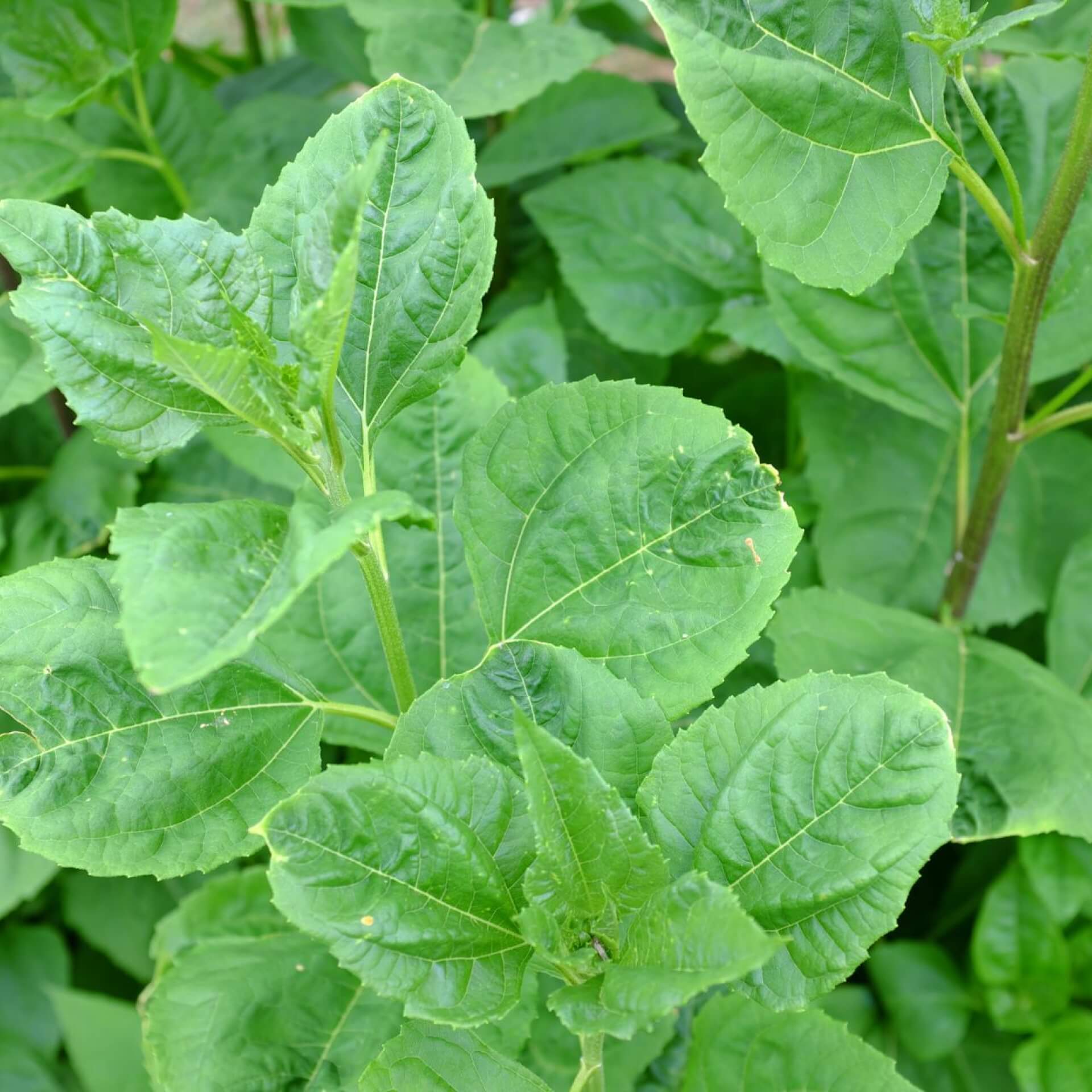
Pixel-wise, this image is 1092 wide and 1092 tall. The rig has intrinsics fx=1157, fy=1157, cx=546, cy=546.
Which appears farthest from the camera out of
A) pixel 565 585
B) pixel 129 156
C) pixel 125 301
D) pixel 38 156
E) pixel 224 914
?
pixel 129 156

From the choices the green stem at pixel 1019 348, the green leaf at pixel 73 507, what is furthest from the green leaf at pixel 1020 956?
the green leaf at pixel 73 507

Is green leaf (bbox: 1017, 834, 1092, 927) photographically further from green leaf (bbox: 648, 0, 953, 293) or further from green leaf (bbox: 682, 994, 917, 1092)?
green leaf (bbox: 648, 0, 953, 293)

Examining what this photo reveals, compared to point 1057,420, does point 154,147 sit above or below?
above

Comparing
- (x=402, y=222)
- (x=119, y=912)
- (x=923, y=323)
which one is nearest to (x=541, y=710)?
(x=402, y=222)

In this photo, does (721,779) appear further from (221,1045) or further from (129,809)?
(221,1045)

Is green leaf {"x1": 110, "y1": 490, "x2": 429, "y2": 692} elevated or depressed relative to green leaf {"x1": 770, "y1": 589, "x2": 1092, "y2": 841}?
elevated

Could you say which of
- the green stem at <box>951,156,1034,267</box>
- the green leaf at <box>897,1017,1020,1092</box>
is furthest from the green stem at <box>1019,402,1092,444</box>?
the green leaf at <box>897,1017,1020,1092</box>

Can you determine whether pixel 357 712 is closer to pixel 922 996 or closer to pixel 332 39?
pixel 922 996
